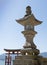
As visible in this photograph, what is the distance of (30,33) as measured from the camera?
6629 mm

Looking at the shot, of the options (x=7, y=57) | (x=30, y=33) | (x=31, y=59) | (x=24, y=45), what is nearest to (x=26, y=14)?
(x=30, y=33)

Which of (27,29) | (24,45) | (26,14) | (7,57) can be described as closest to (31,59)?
(24,45)

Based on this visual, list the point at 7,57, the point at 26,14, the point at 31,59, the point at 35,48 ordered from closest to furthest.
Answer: the point at 31,59
the point at 35,48
the point at 26,14
the point at 7,57

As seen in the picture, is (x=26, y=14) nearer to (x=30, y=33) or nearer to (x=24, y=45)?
(x=30, y=33)

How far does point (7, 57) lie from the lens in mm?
14664

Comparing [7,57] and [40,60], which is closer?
[40,60]

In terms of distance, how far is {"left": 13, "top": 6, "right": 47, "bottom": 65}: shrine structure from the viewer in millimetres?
6180

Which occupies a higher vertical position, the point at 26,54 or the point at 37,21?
the point at 37,21

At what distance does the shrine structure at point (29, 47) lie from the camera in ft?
20.3

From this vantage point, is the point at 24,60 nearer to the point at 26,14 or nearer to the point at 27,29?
the point at 27,29

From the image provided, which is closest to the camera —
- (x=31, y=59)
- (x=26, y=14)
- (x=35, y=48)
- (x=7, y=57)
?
(x=31, y=59)

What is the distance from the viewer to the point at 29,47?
6.52 meters

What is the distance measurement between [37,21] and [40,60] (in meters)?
1.74

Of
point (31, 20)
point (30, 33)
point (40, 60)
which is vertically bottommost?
point (40, 60)
